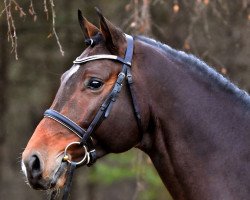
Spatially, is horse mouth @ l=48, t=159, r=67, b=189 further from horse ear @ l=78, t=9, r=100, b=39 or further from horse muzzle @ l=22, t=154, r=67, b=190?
horse ear @ l=78, t=9, r=100, b=39

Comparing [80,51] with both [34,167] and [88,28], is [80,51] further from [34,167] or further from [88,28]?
[34,167]

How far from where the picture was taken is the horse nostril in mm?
4047

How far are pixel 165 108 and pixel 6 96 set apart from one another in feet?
28.4

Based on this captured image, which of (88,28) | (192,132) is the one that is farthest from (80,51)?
(192,132)

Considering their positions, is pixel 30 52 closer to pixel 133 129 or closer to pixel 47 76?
pixel 47 76

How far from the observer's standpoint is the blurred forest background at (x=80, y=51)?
31.6ft

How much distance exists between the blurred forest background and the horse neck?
3585 mm

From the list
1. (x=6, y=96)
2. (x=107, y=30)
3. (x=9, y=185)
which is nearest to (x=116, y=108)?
(x=107, y=30)

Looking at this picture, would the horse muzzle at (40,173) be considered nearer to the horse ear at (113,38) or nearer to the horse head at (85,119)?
the horse head at (85,119)

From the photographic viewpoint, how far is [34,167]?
4.06 meters

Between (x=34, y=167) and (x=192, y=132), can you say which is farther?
(x=192, y=132)

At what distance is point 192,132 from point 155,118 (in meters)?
0.22

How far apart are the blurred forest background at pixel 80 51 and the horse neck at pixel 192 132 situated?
3.59 meters

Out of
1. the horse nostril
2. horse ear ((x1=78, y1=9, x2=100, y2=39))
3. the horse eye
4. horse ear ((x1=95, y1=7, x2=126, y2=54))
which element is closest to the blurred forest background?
horse ear ((x1=78, y1=9, x2=100, y2=39))
